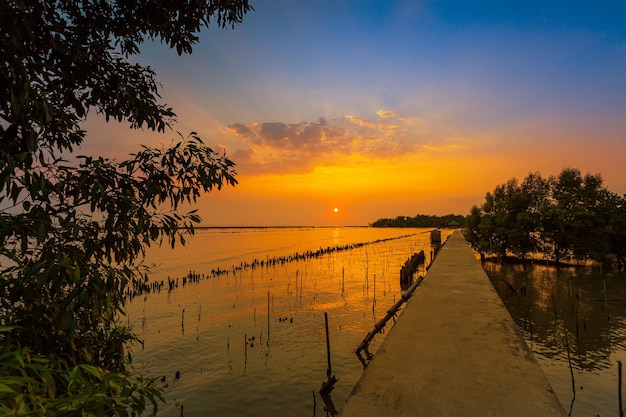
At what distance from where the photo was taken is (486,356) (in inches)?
223

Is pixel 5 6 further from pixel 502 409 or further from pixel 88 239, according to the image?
pixel 502 409

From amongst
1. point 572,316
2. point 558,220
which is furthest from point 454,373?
point 558,220

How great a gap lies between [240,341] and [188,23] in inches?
479

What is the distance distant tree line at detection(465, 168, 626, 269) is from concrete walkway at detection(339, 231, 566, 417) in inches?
1035

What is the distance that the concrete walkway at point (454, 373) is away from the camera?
4090 mm

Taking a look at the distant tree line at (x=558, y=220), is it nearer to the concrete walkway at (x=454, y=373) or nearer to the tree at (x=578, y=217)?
the tree at (x=578, y=217)

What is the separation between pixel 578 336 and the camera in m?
12.0

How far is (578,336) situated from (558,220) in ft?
67.1

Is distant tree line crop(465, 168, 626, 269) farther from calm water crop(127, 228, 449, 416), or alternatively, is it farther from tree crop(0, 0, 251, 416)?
tree crop(0, 0, 251, 416)

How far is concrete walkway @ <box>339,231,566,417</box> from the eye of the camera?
4.09 metres

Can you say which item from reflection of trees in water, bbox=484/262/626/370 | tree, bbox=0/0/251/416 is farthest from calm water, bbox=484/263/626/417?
tree, bbox=0/0/251/416

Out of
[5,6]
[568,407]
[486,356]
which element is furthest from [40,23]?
[568,407]

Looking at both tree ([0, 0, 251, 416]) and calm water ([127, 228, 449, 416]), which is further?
calm water ([127, 228, 449, 416])

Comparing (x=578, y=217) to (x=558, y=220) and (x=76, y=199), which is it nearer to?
(x=558, y=220)
